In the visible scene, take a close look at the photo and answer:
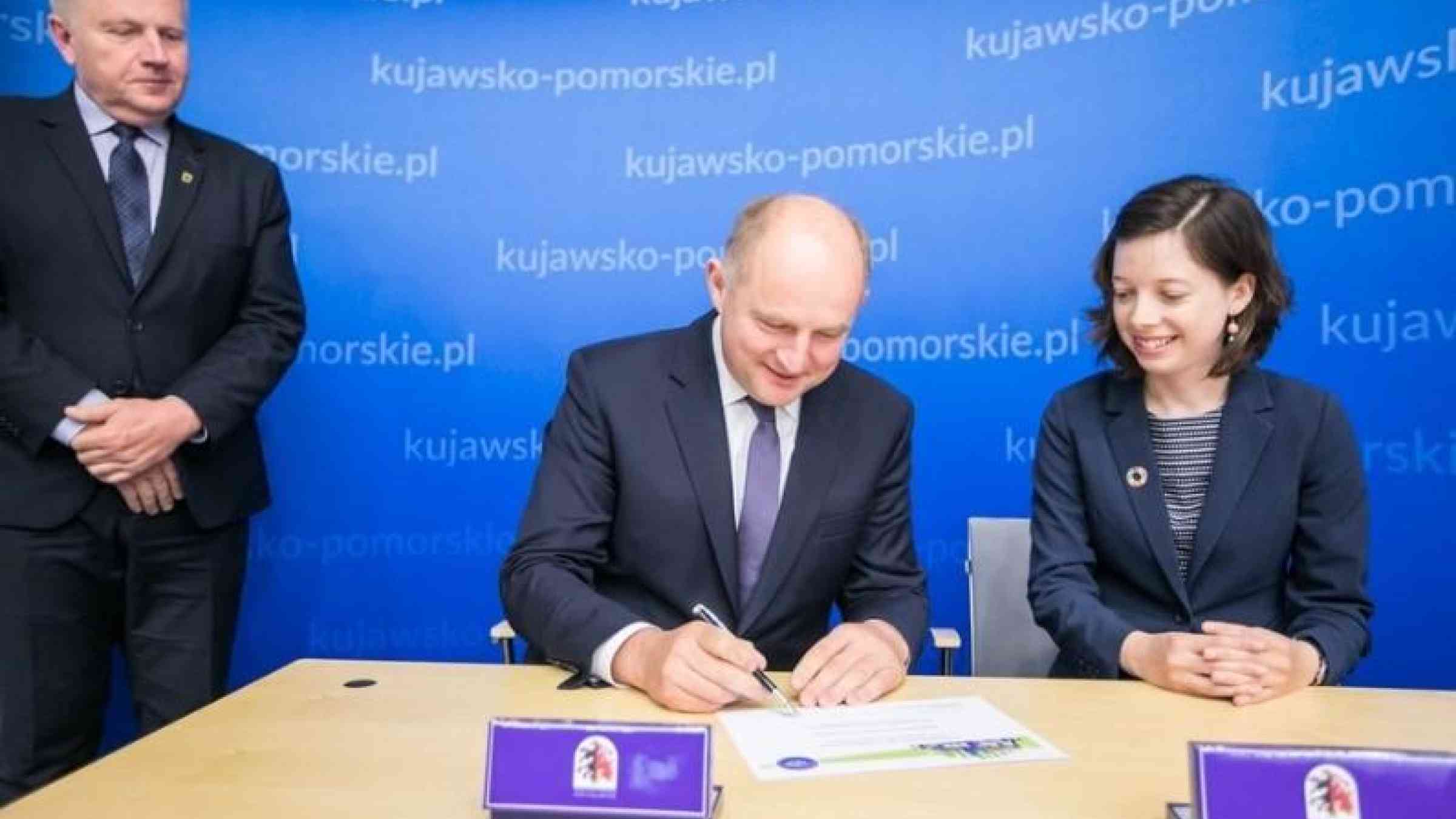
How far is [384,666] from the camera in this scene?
1.52 meters

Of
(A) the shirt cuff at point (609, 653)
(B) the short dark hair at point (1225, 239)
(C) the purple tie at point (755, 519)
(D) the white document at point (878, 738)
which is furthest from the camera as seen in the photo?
(B) the short dark hair at point (1225, 239)

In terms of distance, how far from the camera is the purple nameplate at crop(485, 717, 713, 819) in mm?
898

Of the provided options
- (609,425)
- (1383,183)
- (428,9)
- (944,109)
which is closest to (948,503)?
(944,109)

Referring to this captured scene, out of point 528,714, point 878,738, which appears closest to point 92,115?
point 528,714

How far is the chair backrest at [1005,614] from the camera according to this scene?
222 cm

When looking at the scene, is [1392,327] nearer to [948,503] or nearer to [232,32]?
[948,503]

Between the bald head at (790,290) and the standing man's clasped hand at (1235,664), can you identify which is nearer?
the standing man's clasped hand at (1235,664)

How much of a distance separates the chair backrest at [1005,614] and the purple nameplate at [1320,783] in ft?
4.52

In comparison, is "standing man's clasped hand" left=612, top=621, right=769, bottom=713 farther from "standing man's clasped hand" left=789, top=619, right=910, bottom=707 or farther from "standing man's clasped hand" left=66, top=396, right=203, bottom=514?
"standing man's clasped hand" left=66, top=396, right=203, bottom=514

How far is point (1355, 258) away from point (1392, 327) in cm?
18

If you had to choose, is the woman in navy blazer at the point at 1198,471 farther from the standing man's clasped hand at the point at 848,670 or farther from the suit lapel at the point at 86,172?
the suit lapel at the point at 86,172

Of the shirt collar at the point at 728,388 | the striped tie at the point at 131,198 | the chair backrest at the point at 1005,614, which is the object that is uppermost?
the striped tie at the point at 131,198

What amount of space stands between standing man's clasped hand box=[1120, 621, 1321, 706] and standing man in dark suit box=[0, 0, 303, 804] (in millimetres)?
1744

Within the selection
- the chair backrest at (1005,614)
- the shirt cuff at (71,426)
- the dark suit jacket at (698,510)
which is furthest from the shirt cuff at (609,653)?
the shirt cuff at (71,426)
